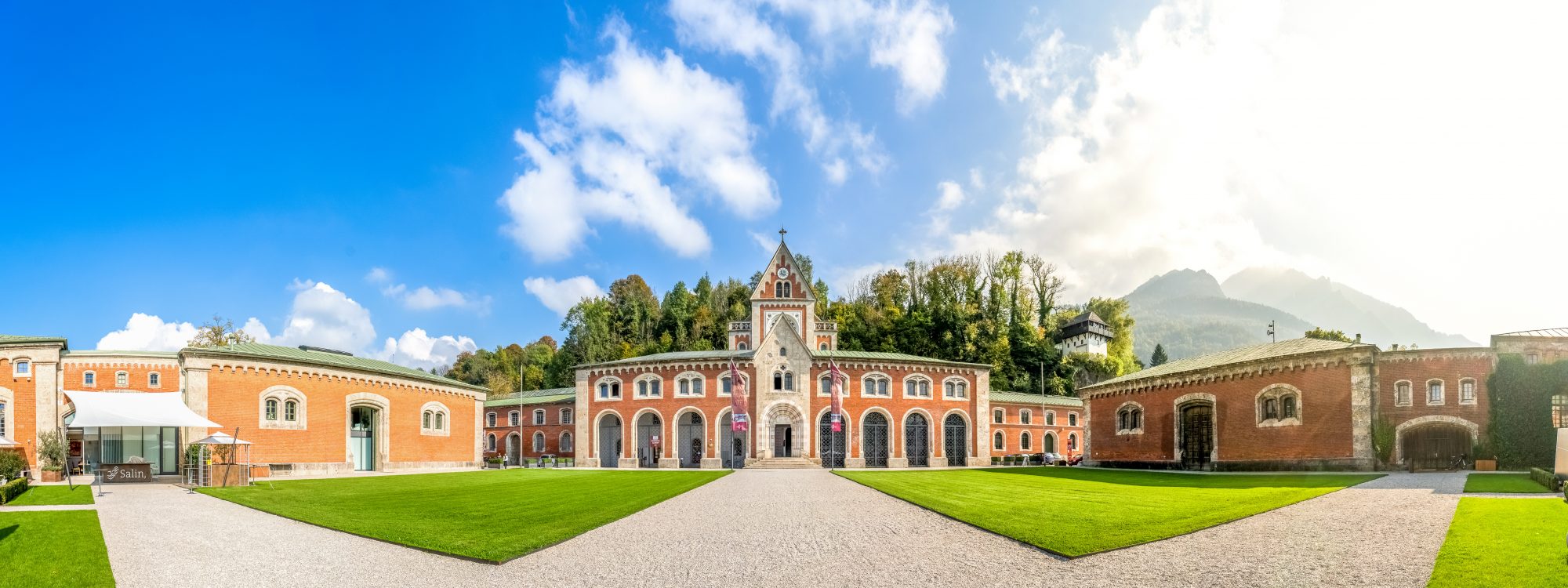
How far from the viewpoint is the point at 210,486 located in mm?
27656

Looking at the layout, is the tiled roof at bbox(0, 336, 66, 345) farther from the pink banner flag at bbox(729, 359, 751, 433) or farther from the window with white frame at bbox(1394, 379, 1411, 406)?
the window with white frame at bbox(1394, 379, 1411, 406)

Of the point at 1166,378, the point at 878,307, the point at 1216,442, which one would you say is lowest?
the point at 1216,442

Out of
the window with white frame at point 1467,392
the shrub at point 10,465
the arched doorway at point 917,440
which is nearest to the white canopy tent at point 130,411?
the shrub at point 10,465

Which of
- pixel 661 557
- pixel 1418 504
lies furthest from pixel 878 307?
pixel 661 557

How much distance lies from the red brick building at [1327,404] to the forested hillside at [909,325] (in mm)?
30557

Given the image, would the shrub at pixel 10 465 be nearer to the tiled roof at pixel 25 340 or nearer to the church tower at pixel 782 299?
the tiled roof at pixel 25 340

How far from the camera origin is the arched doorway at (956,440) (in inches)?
2221

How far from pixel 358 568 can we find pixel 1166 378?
3921cm

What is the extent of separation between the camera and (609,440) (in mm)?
56062

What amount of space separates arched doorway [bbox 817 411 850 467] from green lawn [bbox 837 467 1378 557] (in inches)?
816

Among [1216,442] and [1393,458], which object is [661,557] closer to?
[1393,458]

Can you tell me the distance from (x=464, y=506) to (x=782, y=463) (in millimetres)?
32592

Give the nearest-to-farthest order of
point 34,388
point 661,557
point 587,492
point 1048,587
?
point 1048,587
point 661,557
point 587,492
point 34,388

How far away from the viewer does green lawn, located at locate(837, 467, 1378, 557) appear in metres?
13.5
